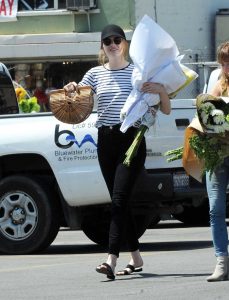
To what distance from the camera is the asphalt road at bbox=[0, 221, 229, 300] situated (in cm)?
788

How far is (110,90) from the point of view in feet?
29.0

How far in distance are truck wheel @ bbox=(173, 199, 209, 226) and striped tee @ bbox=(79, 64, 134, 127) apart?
5.87 metres

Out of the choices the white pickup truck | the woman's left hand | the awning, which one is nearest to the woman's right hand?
the woman's left hand

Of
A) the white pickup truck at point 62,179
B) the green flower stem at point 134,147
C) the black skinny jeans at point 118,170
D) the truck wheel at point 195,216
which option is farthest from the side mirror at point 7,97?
the green flower stem at point 134,147

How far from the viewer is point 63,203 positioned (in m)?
10.9

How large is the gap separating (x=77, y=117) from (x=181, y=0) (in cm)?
1846

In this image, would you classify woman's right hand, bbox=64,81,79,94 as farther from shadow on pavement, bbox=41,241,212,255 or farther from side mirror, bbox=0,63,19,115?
side mirror, bbox=0,63,19,115

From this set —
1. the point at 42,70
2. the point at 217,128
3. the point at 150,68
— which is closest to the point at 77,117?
the point at 150,68

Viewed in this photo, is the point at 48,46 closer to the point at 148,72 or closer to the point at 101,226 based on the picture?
the point at 101,226

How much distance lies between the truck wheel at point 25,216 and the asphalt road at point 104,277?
153mm

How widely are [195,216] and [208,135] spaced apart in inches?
269

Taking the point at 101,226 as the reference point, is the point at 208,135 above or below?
above

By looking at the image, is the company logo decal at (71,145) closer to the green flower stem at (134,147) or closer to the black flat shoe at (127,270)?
the black flat shoe at (127,270)

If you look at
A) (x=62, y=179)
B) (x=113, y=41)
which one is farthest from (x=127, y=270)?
(x=62, y=179)
